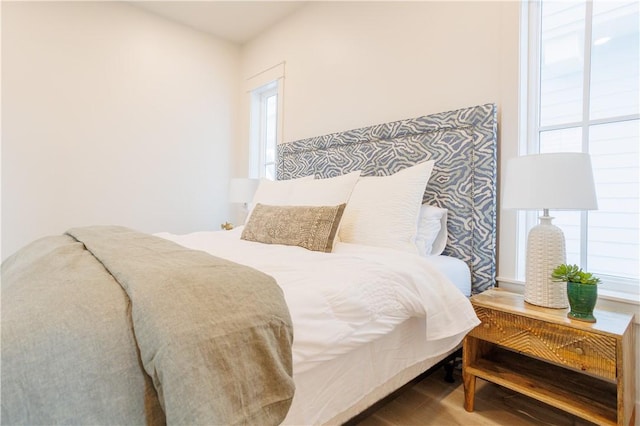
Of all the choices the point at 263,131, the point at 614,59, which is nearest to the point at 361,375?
the point at 614,59

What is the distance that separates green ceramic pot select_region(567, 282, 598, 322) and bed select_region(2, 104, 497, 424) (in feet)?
1.26

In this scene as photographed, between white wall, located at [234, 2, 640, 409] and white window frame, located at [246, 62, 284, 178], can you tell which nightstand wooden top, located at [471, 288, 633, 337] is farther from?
white window frame, located at [246, 62, 284, 178]

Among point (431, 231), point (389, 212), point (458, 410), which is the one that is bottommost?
point (458, 410)

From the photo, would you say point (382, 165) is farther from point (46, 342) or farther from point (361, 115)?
point (46, 342)

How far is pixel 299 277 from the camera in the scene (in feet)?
3.51

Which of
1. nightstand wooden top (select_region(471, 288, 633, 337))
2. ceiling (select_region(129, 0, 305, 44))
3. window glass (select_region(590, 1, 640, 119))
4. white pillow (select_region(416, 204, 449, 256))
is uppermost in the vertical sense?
ceiling (select_region(129, 0, 305, 44))

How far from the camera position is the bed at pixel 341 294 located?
2.13 feet

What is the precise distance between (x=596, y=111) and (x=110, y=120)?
3637mm

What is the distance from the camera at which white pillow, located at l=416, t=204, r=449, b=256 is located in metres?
1.86

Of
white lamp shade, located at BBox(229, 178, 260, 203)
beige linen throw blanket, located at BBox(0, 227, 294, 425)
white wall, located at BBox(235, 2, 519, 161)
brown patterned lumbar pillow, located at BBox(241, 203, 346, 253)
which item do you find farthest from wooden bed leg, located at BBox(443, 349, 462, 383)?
white lamp shade, located at BBox(229, 178, 260, 203)

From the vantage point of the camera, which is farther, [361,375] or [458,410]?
[458,410]

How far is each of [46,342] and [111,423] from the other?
0.64 feet

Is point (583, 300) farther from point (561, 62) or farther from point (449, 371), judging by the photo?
point (561, 62)

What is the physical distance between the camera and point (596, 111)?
1611 mm
